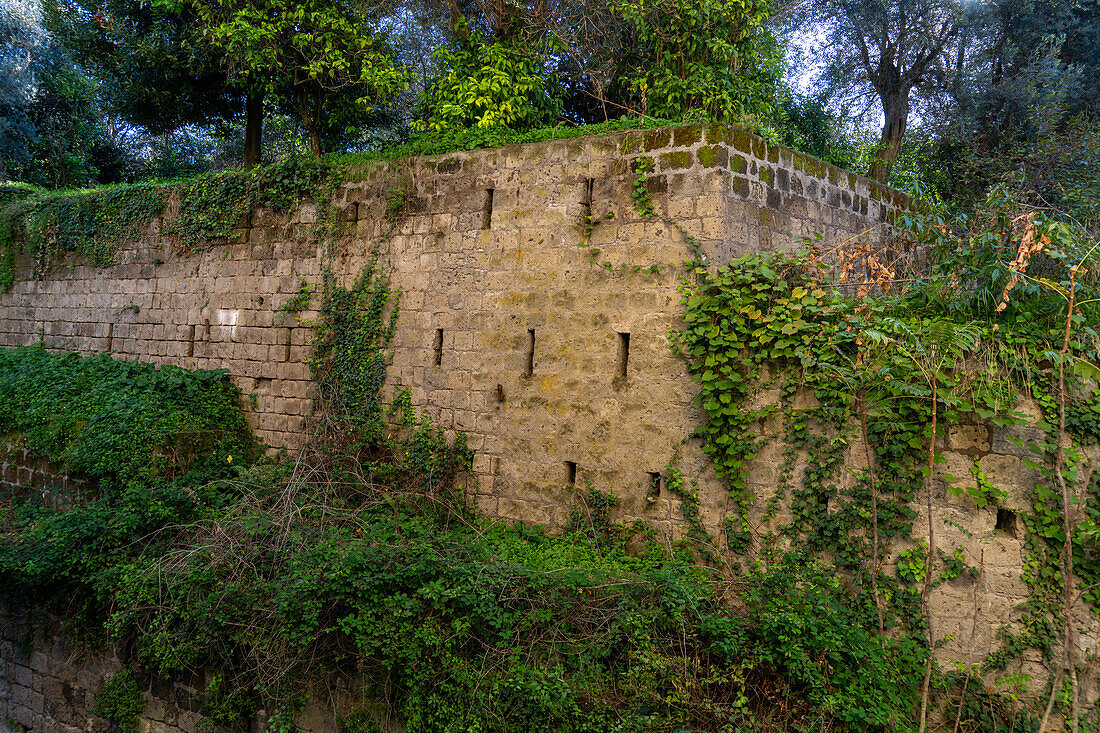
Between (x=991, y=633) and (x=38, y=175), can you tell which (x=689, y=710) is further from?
(x=38, y=175)

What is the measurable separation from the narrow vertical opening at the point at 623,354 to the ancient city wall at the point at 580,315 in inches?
0.8

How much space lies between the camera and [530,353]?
6.87 metres

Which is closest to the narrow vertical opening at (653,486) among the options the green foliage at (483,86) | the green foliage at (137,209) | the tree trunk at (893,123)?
the green foliage at (483,86)

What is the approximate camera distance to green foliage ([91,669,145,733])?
6211mm

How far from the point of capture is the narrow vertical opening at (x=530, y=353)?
6.84 m

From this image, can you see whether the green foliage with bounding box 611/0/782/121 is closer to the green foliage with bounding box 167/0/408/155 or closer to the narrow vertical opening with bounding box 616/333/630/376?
the narrow vertical opening with bounding box 616/333/630/376

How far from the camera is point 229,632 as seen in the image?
18.3 feet

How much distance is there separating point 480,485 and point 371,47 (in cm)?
731

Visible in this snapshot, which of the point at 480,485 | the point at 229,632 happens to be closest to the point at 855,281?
the point at 480,485

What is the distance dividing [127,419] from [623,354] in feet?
19.3

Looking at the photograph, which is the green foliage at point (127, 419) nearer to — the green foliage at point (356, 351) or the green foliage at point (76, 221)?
the green foliage at point (356, 351)

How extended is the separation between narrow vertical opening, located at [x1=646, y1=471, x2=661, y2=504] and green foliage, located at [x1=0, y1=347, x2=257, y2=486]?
497 cm

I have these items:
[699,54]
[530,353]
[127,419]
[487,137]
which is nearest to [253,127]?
[127,419]

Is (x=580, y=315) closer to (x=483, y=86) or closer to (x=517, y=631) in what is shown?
(x=517, y=631)
